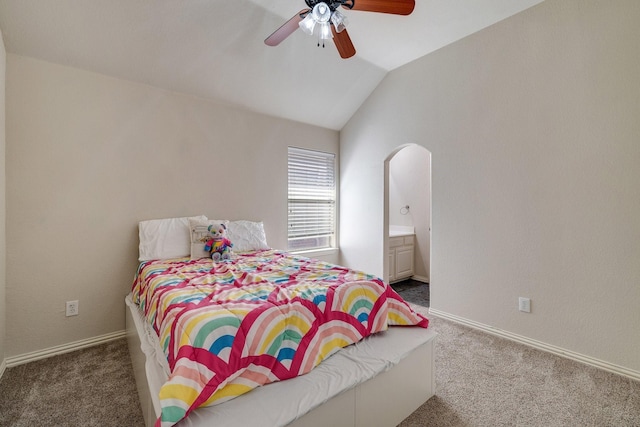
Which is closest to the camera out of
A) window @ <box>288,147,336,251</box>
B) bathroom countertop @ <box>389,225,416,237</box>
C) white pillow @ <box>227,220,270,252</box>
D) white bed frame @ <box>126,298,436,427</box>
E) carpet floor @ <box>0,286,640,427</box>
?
white bed frame @ <box>126,298,436,427</box>

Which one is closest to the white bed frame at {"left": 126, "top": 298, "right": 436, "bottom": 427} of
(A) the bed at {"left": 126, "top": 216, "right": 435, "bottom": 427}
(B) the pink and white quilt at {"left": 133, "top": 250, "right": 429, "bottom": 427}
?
(A) the bed at {"left": 126, "top": 216, "right": 435, "bottom": 427}

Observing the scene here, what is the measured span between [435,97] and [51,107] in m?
3.49

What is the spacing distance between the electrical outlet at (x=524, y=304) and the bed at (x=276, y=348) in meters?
1.18

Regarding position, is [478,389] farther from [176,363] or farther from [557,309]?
[176,363]

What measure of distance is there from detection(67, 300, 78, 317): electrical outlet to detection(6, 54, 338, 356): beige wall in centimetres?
4

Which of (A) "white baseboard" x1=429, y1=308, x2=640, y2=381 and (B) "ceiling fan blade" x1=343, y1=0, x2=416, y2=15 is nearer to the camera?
(B) "ceiling fan blade" x1=343, y1=0, x2=416, y2=15

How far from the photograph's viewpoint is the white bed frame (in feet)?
4.31

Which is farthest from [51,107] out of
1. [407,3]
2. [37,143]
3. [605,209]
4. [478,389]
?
[605,209]

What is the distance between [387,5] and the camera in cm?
174

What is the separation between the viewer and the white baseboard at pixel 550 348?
203 cm

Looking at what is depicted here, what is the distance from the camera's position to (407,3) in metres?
1.70

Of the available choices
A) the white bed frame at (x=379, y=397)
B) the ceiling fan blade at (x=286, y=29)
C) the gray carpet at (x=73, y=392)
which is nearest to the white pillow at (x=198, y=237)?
the white bed frame at (x=379, y=397)

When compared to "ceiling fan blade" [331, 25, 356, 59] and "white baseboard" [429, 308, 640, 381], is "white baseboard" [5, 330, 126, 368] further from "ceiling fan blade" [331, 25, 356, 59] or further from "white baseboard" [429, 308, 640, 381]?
"white baseboard" [429, 308, 640, 381]

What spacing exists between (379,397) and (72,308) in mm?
2537
